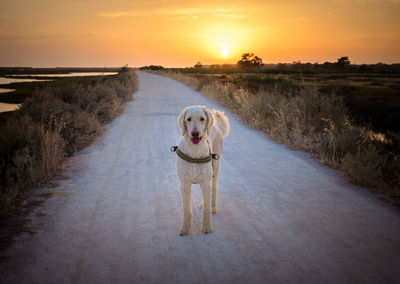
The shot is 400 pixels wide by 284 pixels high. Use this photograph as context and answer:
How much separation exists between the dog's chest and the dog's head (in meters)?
0.34

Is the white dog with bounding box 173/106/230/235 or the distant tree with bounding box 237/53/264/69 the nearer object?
the white dog with bounding box 173/106/230/235

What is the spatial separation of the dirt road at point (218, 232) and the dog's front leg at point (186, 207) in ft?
0.35

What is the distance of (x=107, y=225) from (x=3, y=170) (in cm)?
297

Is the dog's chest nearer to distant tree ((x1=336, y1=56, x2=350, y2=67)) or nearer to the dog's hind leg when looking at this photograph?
the dog's hind leg

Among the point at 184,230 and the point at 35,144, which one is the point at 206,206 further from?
the point at 35,144

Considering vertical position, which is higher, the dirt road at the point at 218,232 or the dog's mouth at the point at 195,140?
the dog's mouth at the point at 195,140

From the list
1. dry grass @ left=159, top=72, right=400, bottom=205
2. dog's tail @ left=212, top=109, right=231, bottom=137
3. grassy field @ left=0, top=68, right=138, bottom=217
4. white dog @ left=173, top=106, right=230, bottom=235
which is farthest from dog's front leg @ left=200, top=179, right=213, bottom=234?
dry grass @ left=159, top=72, right=400, bottom=205

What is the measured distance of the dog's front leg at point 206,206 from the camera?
3.73 meters

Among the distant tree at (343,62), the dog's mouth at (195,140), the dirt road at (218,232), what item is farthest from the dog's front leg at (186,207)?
the distant tree at (343,62)

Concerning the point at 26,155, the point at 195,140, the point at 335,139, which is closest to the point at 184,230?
the point at 195,140

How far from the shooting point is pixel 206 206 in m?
3.79

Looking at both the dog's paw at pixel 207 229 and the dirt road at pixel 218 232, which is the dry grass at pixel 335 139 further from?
the dog's paw at pixel 207 229

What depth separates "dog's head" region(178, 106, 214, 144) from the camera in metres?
3.47

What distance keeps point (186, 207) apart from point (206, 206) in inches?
11.1
